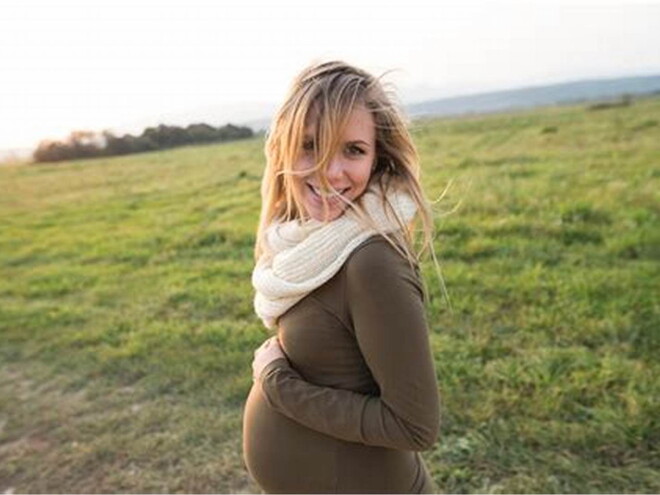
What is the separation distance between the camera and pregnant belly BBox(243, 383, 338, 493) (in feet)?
4.71

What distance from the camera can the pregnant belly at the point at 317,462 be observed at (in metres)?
1.42

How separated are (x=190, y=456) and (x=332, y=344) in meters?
2.12

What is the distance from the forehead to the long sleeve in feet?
0.78

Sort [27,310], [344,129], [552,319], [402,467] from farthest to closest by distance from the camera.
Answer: [27,310]
[552,319]
[402,467]
[344,129]

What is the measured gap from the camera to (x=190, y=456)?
10.4 ft

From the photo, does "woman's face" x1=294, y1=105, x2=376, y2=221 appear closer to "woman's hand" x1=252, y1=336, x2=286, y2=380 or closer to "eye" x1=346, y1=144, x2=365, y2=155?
"eye" x1=346, y1=144, x2=365, y2=155

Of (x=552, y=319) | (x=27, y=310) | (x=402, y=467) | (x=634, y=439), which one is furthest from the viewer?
(x=27, y=310)

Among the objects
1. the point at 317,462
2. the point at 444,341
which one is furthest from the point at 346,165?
the point at 444,341

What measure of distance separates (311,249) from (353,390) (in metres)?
0.30

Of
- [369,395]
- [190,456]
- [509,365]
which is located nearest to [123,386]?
[190,456]

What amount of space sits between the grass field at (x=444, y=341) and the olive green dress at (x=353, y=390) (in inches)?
23.2

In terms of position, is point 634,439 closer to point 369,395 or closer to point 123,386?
point 369,395

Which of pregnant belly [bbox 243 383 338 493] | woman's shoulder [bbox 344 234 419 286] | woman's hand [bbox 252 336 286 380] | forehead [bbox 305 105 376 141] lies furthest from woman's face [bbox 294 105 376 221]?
pregnant belly [bbox 243 383 338 493]

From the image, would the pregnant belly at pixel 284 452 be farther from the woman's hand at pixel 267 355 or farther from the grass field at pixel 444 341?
the grass field at pixel 444 341
